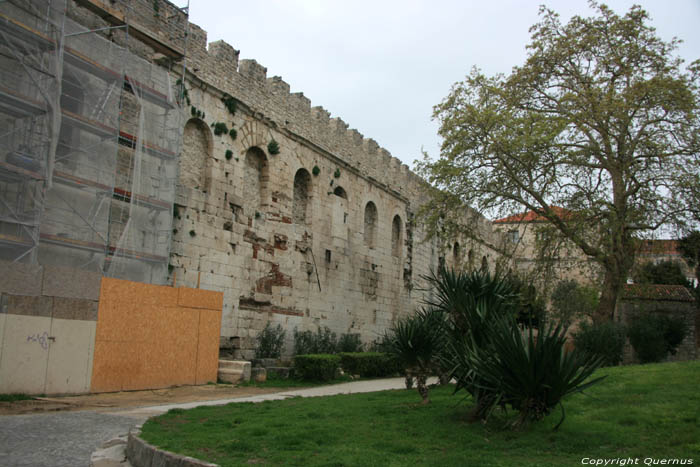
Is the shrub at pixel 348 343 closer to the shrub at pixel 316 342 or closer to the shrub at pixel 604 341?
the shrub at pixel 316 342

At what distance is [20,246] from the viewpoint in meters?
9.50

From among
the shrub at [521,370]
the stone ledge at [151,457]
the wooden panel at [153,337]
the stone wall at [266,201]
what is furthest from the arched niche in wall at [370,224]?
the stone ledge at [151,457]

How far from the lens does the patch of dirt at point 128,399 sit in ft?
27.4

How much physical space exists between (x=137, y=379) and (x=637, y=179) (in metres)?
13.2

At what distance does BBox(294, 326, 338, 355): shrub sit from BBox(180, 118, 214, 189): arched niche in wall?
5.18 m

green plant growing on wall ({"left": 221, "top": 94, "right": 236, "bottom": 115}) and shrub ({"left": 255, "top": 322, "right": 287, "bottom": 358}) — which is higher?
green plant growing on wall ({"left": 221, "top": 94, "right": 236, "bottom": 115})

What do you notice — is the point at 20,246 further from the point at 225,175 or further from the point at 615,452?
the point at 615,452

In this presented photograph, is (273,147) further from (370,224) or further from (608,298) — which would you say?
(608,298)

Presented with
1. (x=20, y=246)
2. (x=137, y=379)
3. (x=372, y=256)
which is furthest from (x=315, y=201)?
(x=20, y=246)

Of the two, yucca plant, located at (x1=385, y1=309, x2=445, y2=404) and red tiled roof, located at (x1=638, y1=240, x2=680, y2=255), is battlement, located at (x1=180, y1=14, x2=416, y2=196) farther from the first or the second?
red tiled roof, located at (x1=638, y1=240, x2=680, y2=255)

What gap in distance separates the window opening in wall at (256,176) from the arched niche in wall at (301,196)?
64.1 inches

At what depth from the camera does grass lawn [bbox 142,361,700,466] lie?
4.93m

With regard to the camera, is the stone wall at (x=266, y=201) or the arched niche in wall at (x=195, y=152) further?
the arched niche in wall at (x=195, y=152)

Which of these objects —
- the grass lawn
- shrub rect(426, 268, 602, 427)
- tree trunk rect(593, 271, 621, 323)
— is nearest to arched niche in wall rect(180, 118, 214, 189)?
the grass lawn
